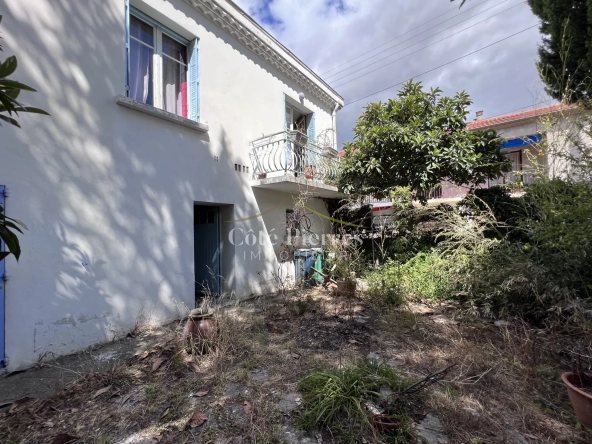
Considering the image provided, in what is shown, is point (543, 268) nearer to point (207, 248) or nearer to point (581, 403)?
point (581, 403)

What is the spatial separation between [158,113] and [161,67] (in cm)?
125

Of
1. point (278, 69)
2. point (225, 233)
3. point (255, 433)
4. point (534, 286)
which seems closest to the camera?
point (255, 433)

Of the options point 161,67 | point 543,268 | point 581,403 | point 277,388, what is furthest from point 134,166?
point 543,268

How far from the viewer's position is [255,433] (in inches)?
96.9

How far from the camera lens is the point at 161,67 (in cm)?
577

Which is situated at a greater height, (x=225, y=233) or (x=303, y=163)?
(x=303, y=163)

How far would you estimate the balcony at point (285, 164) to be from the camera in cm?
705

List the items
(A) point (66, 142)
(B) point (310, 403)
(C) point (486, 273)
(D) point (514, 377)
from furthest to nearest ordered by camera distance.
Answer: (C) point (486, 273) → (A) point (66, 142) → (D) point (514, 377) → (B) point (310, 403)

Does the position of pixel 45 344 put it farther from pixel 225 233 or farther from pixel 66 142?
pixel 225 233

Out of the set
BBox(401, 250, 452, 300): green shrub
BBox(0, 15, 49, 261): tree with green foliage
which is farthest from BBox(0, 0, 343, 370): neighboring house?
BBox(401, 250, 452, 300): green shrub

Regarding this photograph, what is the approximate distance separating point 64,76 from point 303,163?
5023 millimetres

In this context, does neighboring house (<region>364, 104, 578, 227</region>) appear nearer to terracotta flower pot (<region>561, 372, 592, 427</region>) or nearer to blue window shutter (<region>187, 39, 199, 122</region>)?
terracotta flower pot (<region>561, 372, 592, 427</region>)

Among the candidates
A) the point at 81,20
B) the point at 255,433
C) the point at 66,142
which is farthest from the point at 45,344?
the point at 81,20

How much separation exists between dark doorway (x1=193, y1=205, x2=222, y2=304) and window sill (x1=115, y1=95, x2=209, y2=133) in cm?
202
